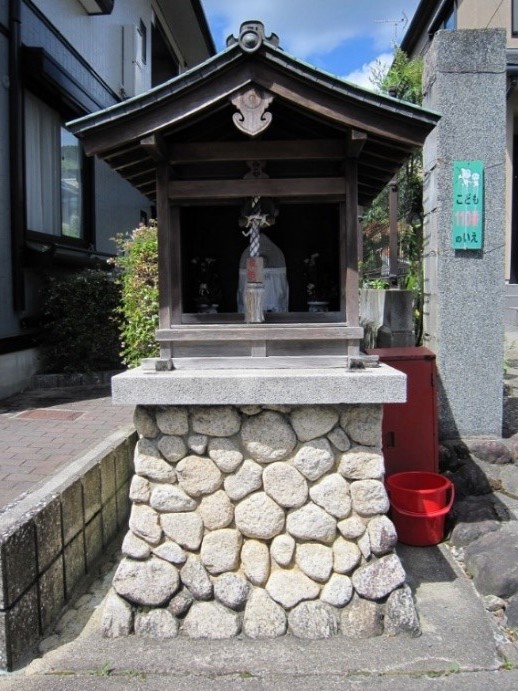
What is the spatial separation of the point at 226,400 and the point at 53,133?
771cm

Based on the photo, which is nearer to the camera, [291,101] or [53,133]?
[291,101]

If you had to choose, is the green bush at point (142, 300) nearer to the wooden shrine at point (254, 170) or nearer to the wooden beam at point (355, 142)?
the wooden shrine at point (254, 170)

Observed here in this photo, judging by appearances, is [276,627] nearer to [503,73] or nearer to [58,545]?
Result: [58,545]

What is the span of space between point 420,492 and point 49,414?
461cm

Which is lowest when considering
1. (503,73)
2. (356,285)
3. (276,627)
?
(276,627)

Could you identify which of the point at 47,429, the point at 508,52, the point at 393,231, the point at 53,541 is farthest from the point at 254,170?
the point at 508,52

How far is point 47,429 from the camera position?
21.7 feet

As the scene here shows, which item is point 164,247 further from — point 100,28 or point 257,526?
point 100,28

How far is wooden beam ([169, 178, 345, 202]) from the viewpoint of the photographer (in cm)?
400

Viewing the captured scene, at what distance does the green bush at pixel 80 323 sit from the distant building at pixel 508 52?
7679mm

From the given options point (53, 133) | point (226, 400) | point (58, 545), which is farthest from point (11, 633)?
point (53, 133)

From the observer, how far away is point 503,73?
229 inches

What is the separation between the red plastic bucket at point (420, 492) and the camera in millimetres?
4605

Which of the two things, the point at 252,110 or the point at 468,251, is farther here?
the point at 468,251
